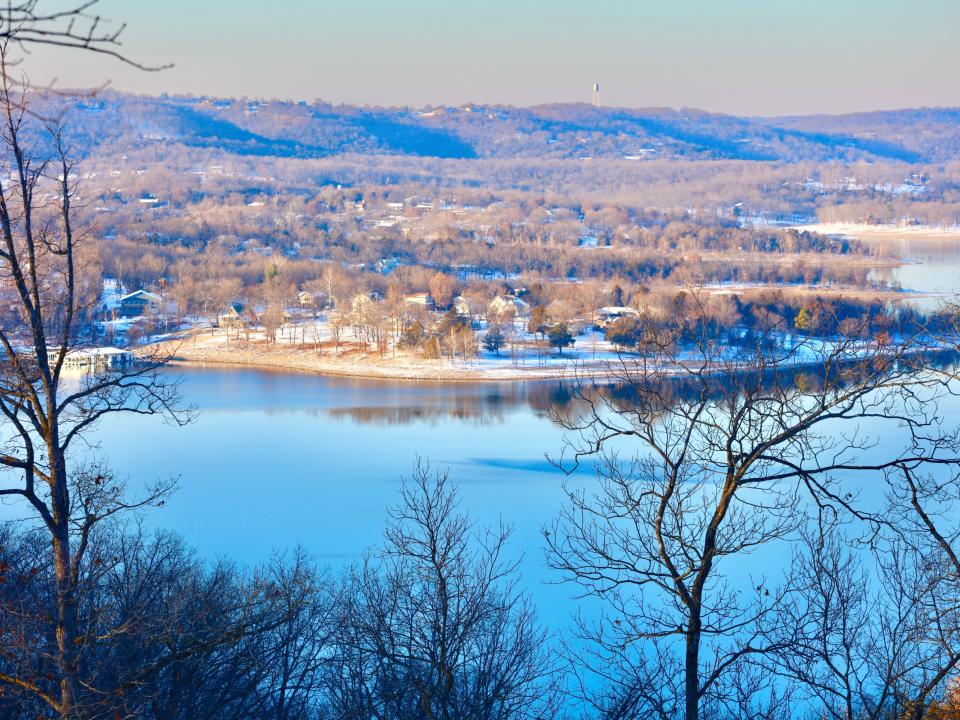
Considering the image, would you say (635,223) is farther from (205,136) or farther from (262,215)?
(205,136)

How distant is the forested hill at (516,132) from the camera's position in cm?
6975

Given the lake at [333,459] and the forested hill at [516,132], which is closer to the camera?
the lake at [333,459]

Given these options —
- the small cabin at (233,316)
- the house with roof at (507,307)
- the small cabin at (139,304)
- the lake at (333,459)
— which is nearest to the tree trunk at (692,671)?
the lake at (333,459)

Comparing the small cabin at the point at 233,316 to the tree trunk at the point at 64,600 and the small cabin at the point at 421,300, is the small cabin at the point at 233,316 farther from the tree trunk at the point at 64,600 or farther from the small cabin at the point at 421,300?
the tree trunk at the point at 64,600

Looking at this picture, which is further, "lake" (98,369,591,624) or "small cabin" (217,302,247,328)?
"small cabin" (217,302,247,328)

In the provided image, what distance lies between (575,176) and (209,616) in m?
68.8

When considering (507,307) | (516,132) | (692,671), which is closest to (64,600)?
(692,671)

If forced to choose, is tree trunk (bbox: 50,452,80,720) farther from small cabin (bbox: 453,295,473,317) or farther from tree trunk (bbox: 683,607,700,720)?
small cabin (bbox: 453,295,473,317)

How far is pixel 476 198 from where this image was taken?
170ft

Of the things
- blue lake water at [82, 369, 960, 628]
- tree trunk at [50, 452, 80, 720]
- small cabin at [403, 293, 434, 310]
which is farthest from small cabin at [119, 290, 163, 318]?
tree trunk at [50, 452, 80, 720]

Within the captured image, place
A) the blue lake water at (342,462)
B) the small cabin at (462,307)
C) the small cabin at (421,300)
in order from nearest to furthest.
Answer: the blue lake water at (342,462) → the small cabin at (462,307) → the small cabin at (421,300)

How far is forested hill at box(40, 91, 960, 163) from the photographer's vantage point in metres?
69.8

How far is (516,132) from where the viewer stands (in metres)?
87.8

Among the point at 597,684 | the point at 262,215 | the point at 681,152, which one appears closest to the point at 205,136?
the point at 262,215
